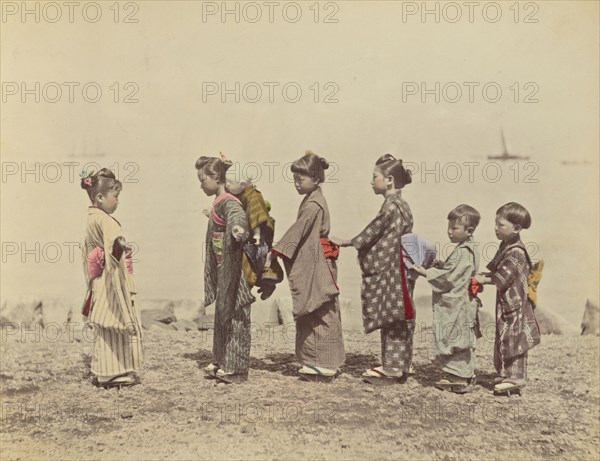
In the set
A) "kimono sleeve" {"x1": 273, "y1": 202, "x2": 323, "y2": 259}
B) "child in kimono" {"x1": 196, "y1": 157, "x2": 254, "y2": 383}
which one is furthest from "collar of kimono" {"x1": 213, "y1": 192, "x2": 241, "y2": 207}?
"kimono sleeve" {"x1": 273, "y1": 202, "x2": 323, "y2": 259}

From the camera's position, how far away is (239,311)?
5852 millimetres

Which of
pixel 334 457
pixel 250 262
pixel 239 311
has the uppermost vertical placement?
pixel 250 262

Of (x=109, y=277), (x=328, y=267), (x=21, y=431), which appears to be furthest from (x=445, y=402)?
(x=21, y=431)

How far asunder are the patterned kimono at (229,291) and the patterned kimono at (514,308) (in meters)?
1.90

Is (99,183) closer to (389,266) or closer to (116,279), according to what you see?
(116,279)

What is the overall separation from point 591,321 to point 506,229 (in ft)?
9.16

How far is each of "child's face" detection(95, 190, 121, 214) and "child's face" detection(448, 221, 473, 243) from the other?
8.43ft

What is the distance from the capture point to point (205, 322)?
8094 millimetres

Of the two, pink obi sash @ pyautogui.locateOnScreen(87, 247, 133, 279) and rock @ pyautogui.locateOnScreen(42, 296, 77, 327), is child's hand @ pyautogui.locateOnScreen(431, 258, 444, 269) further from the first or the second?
rock @ pyautogui.locateOnScreen(42, 296, 77, 327)

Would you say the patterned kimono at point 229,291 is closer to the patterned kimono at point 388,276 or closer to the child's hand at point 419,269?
the patterned kimono at point 388,276

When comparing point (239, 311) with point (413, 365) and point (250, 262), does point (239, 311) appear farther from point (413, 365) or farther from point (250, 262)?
point (413, 365)

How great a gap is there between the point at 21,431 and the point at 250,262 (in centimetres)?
204

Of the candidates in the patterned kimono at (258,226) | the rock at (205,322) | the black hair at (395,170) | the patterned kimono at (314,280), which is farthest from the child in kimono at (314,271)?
the rock at (205,322)

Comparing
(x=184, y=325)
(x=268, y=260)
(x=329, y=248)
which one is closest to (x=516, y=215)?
(x=329, y=248)
